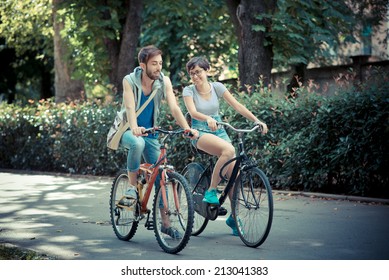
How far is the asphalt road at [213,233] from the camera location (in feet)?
25.2

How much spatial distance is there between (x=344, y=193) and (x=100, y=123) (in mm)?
7448

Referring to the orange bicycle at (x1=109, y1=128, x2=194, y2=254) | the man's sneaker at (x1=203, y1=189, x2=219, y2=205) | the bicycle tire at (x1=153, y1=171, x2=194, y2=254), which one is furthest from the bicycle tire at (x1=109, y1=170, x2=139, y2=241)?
the man's sneaker at (x1=203, y1=189, x2=219, y2=205)

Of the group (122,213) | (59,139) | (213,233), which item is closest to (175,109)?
(122,213)

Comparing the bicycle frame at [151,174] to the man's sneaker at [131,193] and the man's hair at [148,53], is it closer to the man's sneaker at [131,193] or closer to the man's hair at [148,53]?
the man's sneaker at [131,193]

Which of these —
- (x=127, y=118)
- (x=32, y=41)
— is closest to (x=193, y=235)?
(x=127, y=118)

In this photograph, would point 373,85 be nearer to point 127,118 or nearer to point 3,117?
point 127,118

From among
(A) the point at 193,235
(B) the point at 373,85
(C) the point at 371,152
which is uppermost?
(B) the point at 373,85

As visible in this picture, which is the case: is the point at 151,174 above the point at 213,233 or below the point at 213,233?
above

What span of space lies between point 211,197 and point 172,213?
710 millimetres

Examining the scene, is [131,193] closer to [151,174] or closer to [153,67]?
[151,174]

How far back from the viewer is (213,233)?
9.19 m

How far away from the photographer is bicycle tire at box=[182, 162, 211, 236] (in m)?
8.66

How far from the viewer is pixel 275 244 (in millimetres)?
8234

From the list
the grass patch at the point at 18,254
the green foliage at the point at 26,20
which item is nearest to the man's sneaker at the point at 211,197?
the grass patch at the point at 18,254
